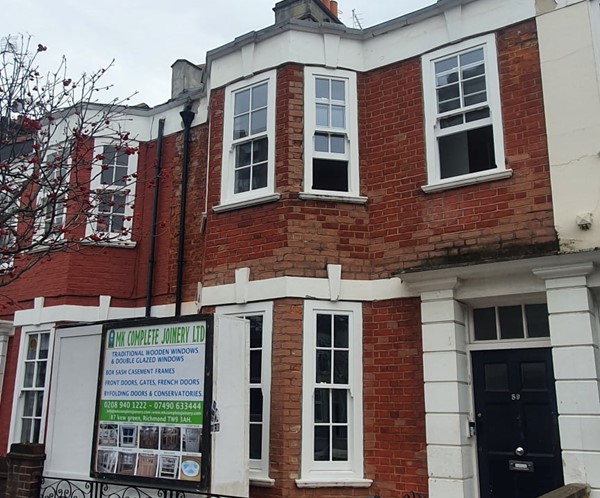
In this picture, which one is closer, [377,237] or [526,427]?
[526,427]

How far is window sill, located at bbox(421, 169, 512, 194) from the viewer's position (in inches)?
288

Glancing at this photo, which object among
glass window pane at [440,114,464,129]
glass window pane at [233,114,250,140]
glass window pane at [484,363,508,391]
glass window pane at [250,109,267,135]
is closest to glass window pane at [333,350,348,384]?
glass window pane at [484,363,508,391]

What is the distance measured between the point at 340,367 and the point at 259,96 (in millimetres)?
4006

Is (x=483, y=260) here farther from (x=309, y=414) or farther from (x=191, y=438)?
(x=191, y=438)

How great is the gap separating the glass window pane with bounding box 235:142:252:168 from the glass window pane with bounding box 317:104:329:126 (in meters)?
1.07

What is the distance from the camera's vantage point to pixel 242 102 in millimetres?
9031

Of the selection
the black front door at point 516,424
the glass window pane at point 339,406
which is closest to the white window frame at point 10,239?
the glass window pane at point 339,406

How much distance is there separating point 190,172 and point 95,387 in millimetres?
4282

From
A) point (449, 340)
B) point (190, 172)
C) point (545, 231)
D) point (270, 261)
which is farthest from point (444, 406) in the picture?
point (190, 172)

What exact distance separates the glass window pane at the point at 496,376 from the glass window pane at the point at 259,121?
436cm

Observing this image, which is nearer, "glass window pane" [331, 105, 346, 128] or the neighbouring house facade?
the neighbouring house facade

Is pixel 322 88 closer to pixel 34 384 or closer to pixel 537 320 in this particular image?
pixel 537 320

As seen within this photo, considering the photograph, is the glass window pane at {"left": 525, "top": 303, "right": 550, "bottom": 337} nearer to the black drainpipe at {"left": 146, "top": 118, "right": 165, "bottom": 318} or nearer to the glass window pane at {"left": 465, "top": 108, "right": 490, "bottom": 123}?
the glass window pane at {"left": 465, "top": 108, "right": 490, "bottom": 123}

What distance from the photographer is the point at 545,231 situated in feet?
22.7
